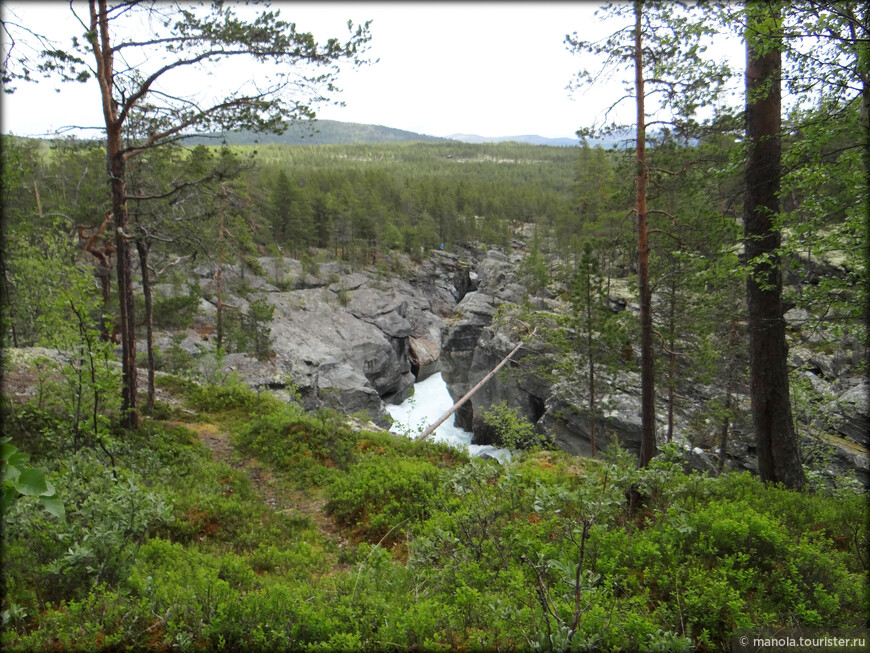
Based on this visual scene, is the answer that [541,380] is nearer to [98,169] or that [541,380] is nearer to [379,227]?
[98,169]

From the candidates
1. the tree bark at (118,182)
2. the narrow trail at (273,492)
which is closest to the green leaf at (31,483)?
the narrow trail at (273,492)

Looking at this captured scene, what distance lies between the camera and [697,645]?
3.00m

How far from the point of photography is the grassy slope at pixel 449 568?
3.03m

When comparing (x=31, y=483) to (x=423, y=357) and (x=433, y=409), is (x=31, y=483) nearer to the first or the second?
(x=433, y=409)

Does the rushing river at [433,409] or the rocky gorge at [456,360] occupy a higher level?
the rocky gorge at [456,360]

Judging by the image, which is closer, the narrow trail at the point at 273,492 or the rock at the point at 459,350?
the narrow trail at the point at 273,492

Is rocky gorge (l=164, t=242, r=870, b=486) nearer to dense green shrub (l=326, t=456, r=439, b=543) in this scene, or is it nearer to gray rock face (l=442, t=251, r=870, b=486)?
gray rock face (l=442, t=251, r=870, b=486)

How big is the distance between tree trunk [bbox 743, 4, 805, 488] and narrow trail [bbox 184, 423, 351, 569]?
593cm

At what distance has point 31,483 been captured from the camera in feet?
4.53

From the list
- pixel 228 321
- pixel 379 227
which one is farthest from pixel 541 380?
pixel 379 227

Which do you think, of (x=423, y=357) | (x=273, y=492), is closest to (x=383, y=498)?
(x=273, y=492)

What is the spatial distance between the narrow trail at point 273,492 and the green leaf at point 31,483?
4.94m

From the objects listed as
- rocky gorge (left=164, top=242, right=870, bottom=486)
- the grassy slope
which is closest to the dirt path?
the grassy slope

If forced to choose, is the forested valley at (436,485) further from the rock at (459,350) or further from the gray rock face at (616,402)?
the rock at (459,350)
